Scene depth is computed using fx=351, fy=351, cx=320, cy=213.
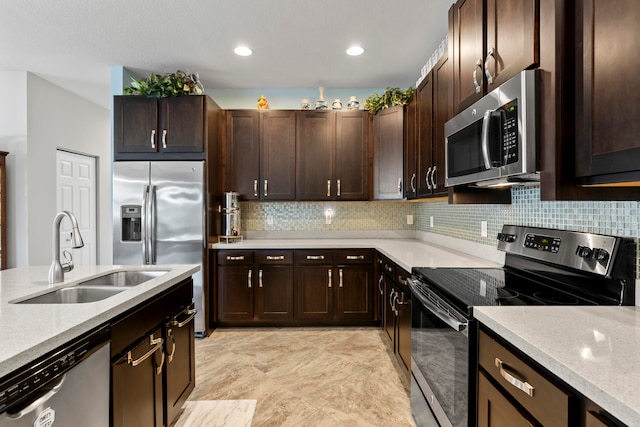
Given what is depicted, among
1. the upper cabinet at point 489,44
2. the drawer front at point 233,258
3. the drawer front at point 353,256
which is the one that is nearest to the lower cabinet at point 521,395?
the upper cabinet at point 489,44

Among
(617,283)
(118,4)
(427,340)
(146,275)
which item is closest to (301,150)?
(118,4)

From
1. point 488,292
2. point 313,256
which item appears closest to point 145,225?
point 313,256

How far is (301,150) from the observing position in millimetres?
3871

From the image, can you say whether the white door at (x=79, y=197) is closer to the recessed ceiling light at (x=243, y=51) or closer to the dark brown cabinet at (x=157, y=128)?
the dark brown cabinet at (x=157, y=128)

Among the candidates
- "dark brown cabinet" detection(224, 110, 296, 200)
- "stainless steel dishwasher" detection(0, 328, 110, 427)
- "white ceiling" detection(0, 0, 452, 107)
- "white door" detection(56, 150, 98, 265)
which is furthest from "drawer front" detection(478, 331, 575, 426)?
"white door" detection(56, 150, 98, 265)

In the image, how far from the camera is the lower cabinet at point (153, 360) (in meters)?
1.35

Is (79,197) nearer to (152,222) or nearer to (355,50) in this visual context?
(152,222)

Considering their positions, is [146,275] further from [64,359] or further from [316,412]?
[316,412]

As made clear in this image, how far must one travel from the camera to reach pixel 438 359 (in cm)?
165

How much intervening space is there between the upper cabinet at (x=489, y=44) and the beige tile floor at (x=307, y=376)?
1.88 meters

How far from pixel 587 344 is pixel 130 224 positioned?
144 inches

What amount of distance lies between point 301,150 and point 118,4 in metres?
2.00

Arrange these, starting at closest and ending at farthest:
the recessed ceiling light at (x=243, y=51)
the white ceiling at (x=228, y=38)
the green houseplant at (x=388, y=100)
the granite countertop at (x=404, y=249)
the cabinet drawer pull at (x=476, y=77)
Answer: the cabinet drawer pull at (x=476, y=77)
the granite countertop at (x=404, y=249)
the white ceiling at (x=228, y=38)
the recessed ceiling light at (x=243, y=51)
the green houseplant at (x=388, y=100)

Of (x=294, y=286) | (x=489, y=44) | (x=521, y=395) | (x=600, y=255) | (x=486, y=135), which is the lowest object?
(x=294, y=286)
